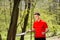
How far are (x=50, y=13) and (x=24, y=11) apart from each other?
304 centimetres

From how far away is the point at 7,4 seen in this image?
36.0 ft

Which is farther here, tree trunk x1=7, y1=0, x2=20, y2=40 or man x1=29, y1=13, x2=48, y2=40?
tree trunk x1=7, y1=0, x2=20, y2=40

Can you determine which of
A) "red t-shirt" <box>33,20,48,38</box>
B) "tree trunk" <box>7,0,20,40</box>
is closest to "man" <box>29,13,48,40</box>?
"red t-shirt" <box>33,20,48,38</box>

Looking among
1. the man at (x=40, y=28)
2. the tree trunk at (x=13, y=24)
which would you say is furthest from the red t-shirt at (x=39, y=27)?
the tree trunk at (x=13, y=24)

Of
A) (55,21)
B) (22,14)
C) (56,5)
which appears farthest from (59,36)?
(22,14)

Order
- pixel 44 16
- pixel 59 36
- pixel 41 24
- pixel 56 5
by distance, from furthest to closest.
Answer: pixel 59 36, pixel 56 5, pixel 44 16, pixel 41 24

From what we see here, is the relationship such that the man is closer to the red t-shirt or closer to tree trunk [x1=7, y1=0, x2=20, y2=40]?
the red t-shirt

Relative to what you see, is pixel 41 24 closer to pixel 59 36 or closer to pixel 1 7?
pixel 1 7

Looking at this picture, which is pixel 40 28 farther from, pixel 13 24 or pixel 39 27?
pixel 13 24

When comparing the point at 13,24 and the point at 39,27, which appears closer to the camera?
the point at 39,27

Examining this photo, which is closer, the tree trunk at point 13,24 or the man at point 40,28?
the man at point 40,28

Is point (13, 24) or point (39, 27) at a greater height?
point (39, 27)

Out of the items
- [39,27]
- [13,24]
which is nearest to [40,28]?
[39,27]

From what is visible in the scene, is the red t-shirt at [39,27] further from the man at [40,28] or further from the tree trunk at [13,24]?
the tree trunk at [13,24]
